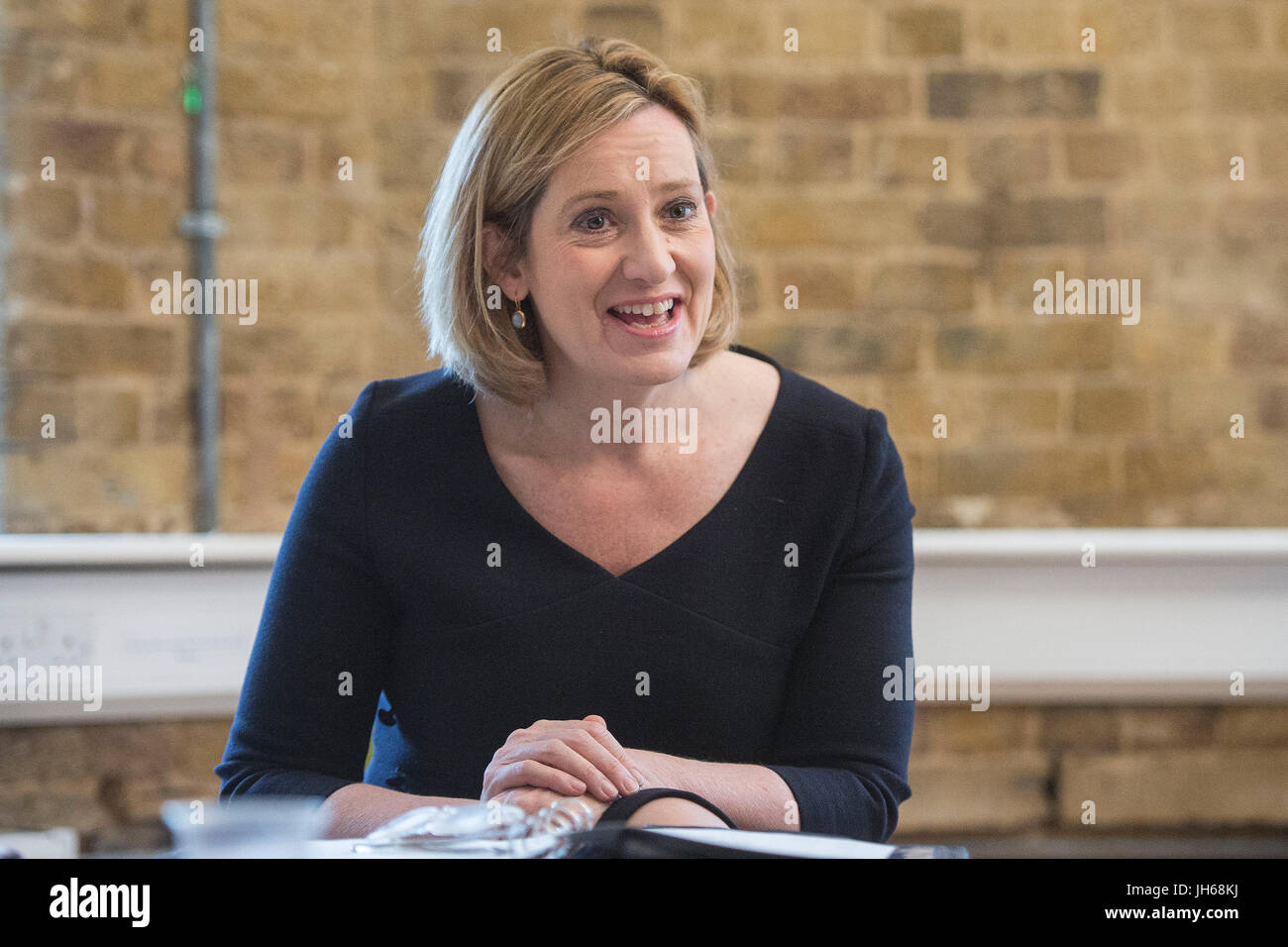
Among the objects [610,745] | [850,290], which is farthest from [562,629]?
[850,290]

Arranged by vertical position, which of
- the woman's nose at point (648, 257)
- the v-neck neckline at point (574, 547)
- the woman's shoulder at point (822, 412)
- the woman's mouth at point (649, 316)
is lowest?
the v-neck neckline at point (574, 547)

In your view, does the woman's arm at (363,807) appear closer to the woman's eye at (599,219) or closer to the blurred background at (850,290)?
the woman's eye at (599,219)

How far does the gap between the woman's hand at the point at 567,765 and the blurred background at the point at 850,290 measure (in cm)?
155

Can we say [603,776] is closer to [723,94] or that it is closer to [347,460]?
[347,460]

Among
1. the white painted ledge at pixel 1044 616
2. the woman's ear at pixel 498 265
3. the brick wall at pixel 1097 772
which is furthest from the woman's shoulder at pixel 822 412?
the brick wall at pixel 1097 772

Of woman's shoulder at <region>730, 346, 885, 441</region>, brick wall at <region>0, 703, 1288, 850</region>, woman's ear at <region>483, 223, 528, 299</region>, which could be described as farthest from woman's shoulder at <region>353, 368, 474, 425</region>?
brick wall at <region>0, 703, 1288, 850</region>

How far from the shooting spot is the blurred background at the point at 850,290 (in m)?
2.45

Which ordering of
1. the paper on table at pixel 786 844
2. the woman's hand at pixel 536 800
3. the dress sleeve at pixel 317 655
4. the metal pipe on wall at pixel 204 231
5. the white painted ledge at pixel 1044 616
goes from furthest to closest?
the metal pipe on wall at pixel 204 231 < the white painted ledge at pixel 1044 616 < the dress sleeve at pixel 317 655 < the woman's hand at pixel 536 800 < the paper on table at pixel 786 844

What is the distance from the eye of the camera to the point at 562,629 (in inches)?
48.9

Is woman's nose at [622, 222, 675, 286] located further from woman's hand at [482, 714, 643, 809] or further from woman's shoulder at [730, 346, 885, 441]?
woman's hand at [482, 714, 643, 809]

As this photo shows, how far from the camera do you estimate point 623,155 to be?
4.09ft

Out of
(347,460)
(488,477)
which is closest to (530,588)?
(488,477)

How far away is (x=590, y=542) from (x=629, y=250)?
36cm

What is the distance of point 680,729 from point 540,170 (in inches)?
27.0
